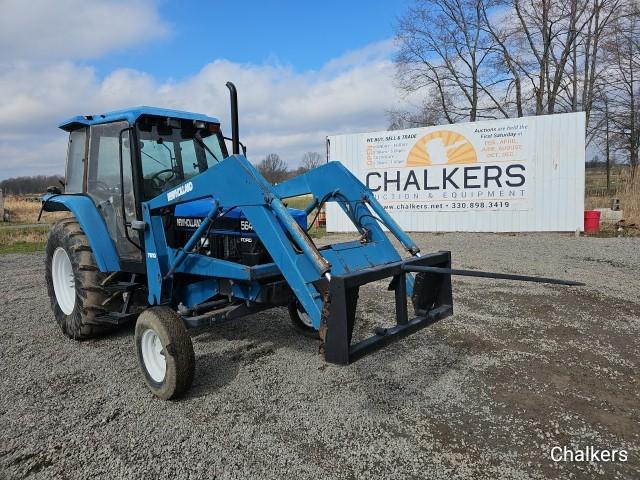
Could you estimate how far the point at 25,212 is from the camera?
84.0 ft

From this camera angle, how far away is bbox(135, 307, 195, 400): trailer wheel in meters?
3.49

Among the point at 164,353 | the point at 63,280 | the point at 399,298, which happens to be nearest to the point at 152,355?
the point at 164,353

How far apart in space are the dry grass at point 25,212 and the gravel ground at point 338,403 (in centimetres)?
2034

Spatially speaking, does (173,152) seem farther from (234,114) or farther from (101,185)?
(234,114)

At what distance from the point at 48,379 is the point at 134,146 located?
6.96 feet

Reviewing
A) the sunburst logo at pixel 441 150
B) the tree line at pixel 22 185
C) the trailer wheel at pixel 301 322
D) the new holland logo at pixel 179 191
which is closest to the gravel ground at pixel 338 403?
the trailer wheel at pixel 301 322

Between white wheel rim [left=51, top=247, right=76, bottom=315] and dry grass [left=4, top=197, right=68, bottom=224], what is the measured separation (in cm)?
1860

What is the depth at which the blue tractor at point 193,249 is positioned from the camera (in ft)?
10.4

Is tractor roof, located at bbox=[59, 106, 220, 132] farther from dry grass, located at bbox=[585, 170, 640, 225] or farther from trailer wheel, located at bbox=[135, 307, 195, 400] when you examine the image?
dry grass, located at bbox=[585, 170, 640, 225]

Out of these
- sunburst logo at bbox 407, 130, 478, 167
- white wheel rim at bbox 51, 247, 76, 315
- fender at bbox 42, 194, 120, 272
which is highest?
sunburst logo at bbox 407, 130, 478, 167

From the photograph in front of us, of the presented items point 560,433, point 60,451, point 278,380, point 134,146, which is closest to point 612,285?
point 560,433

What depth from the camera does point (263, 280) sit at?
3.93 meters

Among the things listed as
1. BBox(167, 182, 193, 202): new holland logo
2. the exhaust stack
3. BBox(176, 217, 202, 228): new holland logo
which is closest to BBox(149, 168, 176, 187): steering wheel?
BBox(176, 217, 202, 228): new holland logo

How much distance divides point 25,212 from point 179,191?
86.4ft
